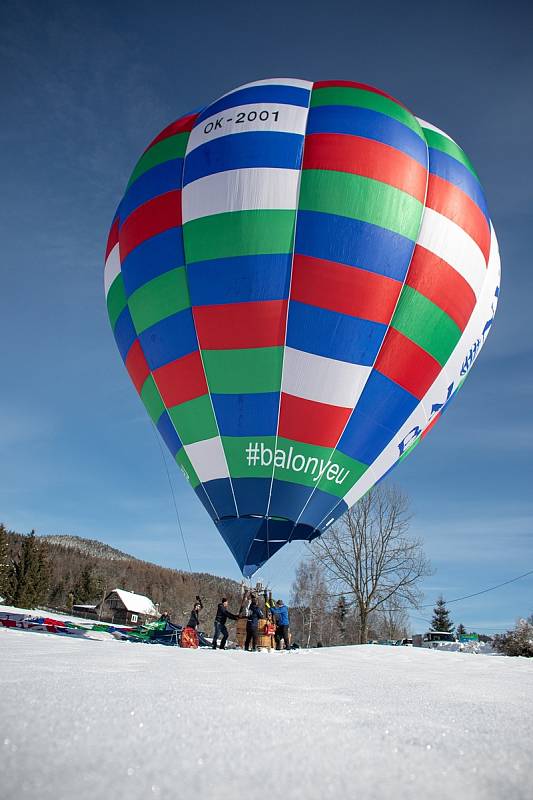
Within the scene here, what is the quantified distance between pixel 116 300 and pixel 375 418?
19.8 ft

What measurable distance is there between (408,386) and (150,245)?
5481mm

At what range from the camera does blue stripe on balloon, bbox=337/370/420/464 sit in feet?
31.0

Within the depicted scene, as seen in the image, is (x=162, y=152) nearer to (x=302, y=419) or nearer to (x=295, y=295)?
(x=295, y=295)

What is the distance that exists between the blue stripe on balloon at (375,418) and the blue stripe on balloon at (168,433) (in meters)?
3.19

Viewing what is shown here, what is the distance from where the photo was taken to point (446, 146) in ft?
36.1

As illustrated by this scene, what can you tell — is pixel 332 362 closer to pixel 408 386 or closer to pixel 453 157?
pixel 408 386

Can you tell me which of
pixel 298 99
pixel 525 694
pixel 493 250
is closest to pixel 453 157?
pixel 493 250

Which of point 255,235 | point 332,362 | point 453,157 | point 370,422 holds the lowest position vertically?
point 370,422

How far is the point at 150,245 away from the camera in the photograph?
10.2 meters

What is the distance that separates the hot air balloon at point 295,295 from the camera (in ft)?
30.0

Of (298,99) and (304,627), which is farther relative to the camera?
(304,627)

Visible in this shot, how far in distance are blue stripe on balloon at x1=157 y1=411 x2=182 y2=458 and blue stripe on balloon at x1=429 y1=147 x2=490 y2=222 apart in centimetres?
696

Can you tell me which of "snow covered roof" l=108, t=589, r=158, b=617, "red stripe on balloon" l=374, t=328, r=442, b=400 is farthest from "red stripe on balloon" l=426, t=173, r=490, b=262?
"snow covered roof" l=108, t=589, r=158, b=617

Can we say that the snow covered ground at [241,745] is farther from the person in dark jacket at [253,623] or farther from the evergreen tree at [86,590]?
the evergreen tree at [86,590]
